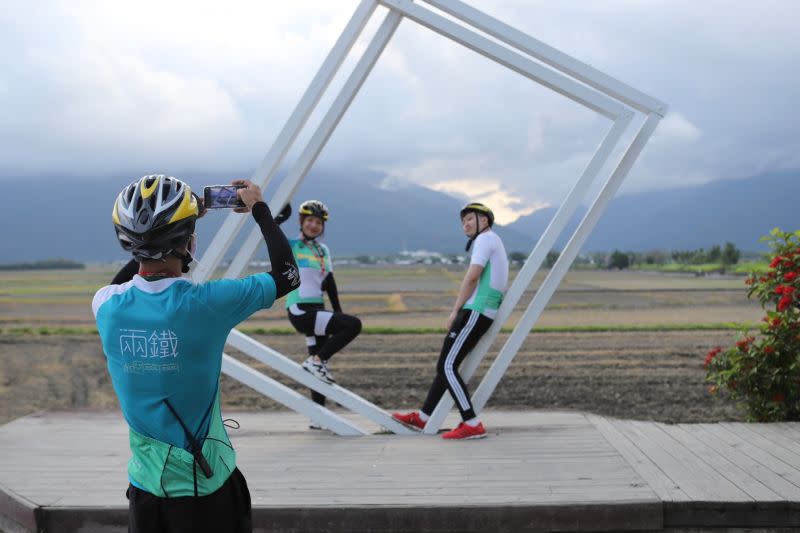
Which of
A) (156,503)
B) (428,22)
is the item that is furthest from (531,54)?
(156,503)

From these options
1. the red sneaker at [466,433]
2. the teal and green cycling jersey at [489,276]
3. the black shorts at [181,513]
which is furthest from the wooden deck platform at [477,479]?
the black shorts at [181,513]

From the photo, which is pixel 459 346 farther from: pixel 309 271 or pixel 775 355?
pixel 775 355

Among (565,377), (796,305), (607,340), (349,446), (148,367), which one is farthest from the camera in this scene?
(607,340)

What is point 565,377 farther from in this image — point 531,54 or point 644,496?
point 644,496

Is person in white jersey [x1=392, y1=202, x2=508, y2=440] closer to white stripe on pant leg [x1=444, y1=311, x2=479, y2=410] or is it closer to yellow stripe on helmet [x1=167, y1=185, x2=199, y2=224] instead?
white stripe on pant leg [x1=444, y1=311, x2=479, y2=410]

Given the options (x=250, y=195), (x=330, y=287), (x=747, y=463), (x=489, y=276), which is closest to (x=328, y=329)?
(x=330, y=287)

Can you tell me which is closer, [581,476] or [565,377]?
[581,476]

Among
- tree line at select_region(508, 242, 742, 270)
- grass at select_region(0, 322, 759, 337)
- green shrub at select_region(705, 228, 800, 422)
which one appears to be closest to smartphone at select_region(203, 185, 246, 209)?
green shrub at select_region(705, 228, 800, 422)

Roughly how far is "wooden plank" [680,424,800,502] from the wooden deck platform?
0.01 m

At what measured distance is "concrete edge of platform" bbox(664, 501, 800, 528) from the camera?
3.79 meters

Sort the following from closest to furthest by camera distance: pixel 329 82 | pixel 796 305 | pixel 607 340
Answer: pixel 329 82, pixel 796 305, pixel 607 340

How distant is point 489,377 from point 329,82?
2.56m

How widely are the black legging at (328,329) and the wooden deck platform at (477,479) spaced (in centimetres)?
68

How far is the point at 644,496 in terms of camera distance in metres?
3.90
